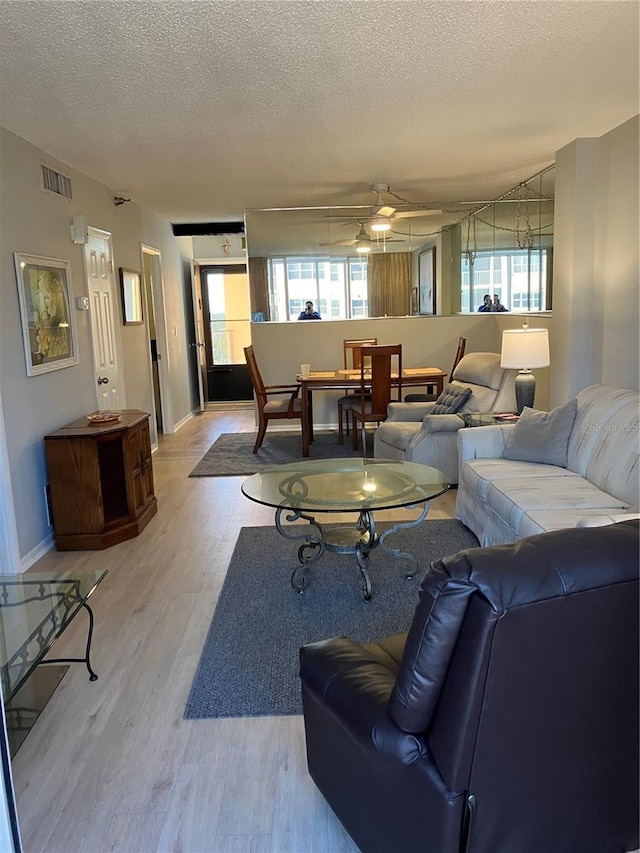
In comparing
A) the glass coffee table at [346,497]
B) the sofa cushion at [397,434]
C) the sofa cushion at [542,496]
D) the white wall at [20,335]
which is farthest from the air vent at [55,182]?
the sofa cushion at [542,496]

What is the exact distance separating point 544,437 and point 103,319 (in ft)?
11.6

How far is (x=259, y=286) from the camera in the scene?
7.06 metres

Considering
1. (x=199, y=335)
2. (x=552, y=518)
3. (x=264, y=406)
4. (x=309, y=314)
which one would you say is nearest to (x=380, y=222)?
(x=309, y=314)

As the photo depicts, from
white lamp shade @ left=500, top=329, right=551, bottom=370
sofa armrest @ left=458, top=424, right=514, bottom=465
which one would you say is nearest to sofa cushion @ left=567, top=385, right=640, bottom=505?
sofa armrest @ left=458, top=424, right=514, bottom=465

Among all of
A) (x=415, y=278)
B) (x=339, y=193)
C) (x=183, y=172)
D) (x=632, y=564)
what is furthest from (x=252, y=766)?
(x=415, y=278)

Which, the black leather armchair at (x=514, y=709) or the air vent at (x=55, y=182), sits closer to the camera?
the black leather armchair at (x=514, y=709)

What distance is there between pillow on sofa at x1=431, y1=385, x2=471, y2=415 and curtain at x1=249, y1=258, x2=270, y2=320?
2.65 meters

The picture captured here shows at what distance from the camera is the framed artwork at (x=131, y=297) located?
583 centimetres

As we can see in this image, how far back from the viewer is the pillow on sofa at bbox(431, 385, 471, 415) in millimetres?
5066

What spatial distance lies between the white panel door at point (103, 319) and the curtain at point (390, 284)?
2906mm

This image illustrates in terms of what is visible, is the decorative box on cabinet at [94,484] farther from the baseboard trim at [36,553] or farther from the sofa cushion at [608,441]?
the sofa cushion at [608,441]

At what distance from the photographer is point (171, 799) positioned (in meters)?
1.87

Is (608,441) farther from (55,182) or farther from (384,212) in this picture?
(55,182)

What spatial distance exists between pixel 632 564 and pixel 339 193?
18.3 ft
